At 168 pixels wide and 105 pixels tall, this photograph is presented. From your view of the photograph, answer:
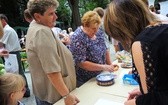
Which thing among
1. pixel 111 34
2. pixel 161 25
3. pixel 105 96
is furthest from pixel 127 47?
pixel 105 96

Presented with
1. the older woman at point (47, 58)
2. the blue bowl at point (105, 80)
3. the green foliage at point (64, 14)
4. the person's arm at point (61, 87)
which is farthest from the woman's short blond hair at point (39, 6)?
the green foliage at point (64, 14)

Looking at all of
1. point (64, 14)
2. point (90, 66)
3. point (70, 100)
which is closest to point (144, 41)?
point (70, 100)

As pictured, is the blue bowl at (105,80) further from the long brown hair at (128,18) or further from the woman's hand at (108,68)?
the long brown hair at (128,18)

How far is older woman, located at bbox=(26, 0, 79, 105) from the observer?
185 centimetres

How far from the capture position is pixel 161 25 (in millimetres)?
1246

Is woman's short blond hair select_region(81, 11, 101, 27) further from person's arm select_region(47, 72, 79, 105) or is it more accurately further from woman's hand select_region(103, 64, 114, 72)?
person's arm select_region(47, 72, 79, 105)

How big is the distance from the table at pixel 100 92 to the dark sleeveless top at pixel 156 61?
2.45 ft

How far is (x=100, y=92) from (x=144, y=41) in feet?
3.39

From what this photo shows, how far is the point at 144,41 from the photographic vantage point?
1.19 meters

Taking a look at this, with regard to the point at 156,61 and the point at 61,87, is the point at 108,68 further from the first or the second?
the point at 156,61

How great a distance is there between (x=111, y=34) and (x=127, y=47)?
0.10 metres

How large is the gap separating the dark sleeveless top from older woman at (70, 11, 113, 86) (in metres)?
1.19

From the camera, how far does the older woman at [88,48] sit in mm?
2396

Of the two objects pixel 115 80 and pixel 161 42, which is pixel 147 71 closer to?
pixel 161 42
